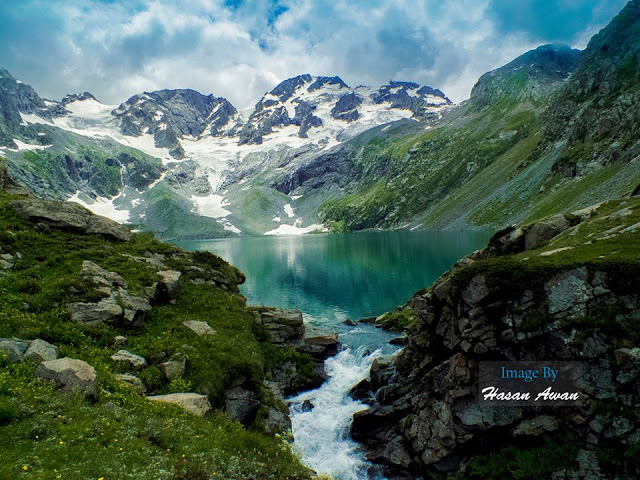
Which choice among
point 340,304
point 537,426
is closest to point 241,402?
point 537,426

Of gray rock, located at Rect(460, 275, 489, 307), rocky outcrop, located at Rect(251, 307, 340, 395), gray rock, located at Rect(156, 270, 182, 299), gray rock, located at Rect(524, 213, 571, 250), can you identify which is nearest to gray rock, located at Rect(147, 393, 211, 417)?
gray rock, located at Rect(156, 270, 182, 299)

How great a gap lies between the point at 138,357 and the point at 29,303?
21.0ft

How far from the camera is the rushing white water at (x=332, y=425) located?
20438 mm

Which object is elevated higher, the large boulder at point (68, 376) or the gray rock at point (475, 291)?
the gray rock at point (475, 291)

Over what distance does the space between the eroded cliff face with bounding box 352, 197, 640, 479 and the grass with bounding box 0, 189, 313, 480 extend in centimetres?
833

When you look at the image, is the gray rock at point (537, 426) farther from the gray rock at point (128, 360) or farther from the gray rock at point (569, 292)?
the gray rock at point (128, 360)

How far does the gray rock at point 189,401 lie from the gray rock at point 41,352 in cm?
387

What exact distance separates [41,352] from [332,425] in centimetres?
1839

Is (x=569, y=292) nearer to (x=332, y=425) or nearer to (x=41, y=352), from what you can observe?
Answer: (x=332, y=425)

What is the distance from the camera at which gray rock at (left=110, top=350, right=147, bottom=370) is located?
606 inches

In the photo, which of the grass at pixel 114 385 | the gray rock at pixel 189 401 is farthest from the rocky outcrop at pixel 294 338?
the gray rock at pixel 189 401

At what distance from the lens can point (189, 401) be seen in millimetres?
14188

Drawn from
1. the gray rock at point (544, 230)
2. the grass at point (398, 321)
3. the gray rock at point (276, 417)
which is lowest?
the grass at point (398, 321)

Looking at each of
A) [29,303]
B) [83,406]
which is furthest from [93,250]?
[83,406]
